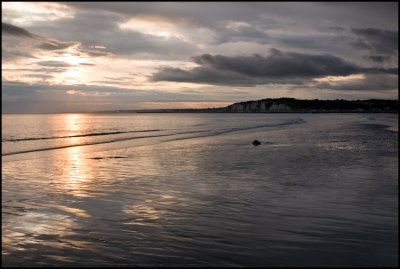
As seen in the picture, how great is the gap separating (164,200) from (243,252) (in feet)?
15.8

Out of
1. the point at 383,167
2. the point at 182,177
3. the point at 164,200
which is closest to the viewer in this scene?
the point at 164,200

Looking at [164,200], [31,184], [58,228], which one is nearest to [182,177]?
[164,200]

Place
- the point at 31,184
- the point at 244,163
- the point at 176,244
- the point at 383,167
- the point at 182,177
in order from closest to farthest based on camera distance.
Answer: the point at 176,244 → the point at 31,184 → the point at 182,177 → the point at 383,167 → the point at 244,163

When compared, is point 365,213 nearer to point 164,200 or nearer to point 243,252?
point 243,252

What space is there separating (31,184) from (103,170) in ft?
13.9

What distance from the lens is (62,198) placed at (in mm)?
11008

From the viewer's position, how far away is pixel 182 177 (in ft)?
49.0

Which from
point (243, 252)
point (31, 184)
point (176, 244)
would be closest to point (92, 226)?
point (176, 244)

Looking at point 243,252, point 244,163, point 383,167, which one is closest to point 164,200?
point 243,252

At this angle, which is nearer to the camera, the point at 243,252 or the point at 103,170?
the point at 243,252

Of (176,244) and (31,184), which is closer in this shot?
(176,244)

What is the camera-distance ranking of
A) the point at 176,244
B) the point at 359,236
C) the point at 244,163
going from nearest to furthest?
the point at 176,244, the point at 359,236, the point at 244,163

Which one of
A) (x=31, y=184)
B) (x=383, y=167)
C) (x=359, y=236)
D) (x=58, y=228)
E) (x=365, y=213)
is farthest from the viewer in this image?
(x=383, y=167)

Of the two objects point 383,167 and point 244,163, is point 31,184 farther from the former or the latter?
point 383,167
